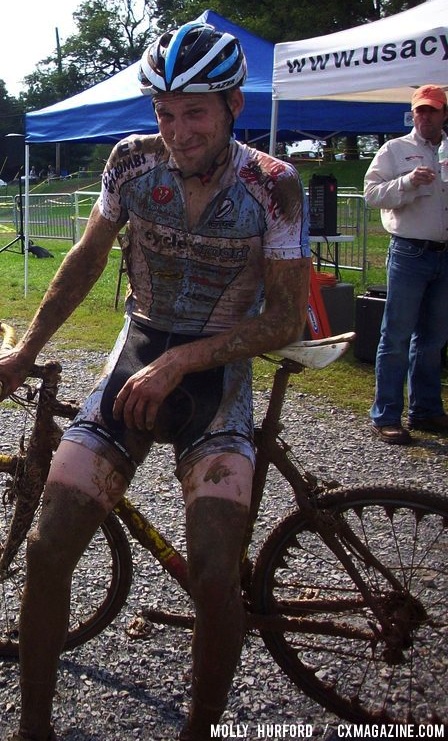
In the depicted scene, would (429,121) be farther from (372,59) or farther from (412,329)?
(412,329)

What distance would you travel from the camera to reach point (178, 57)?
2.44 m

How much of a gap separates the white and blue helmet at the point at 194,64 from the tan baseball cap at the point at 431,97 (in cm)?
356

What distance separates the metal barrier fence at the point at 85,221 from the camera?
12.6 metres

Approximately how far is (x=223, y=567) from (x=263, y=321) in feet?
2.45

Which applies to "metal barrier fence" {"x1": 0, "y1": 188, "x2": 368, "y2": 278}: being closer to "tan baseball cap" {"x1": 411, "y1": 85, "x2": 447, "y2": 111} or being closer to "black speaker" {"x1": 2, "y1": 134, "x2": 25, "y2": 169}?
"black speaker" {"x1": 2, "y1": 134, "x2": 25, "y2": 169}

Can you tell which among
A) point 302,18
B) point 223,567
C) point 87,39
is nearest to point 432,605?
point 223,567

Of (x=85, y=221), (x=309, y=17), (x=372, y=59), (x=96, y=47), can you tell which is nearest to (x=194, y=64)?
(x=372, y=59)

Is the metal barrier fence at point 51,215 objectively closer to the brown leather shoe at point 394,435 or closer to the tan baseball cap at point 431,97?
the tan baseball cap at point 431,97

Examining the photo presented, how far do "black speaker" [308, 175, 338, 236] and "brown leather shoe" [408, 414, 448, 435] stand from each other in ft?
13.0

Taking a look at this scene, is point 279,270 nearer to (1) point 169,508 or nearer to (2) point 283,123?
(1) point 169,508

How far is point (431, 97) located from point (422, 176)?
540mm

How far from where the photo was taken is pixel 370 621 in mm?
2754

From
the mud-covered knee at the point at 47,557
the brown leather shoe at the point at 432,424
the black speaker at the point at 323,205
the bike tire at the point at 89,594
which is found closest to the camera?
the mud-covered knee at the point at 47,557

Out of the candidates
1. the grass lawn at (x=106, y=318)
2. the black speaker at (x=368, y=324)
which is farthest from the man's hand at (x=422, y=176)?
the black speaker at (x=368, y=324)
